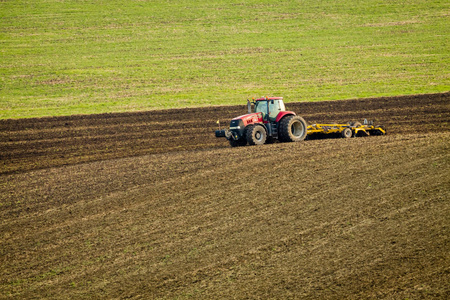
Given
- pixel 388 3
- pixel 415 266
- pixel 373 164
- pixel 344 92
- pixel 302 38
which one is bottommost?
pixel 415 266

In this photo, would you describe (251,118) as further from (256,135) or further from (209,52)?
(209,52)

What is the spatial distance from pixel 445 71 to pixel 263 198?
76.1 ft

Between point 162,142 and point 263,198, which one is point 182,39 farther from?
point 263,198

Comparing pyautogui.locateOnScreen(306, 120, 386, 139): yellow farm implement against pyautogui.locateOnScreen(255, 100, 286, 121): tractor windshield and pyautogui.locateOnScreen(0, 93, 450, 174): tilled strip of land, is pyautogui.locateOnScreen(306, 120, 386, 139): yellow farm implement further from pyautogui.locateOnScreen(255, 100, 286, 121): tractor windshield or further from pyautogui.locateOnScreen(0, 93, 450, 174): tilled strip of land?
pyautogui.locateOnScreen(0, 93, 450, 174): tilled strip of land

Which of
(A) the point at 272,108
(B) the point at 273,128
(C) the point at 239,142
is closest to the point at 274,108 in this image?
(A) the point at 272,108

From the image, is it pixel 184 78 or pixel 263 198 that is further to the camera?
pixel 184 78

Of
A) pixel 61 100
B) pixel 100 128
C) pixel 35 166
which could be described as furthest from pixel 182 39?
pixel 35 166

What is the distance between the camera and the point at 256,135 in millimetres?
17078

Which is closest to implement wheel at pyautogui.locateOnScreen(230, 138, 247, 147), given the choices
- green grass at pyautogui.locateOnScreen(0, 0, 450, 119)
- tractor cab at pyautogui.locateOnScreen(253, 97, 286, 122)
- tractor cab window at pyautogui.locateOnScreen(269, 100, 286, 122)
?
tractor cab at pyautogui.locateOnScreen(253, 97, 286, 122)

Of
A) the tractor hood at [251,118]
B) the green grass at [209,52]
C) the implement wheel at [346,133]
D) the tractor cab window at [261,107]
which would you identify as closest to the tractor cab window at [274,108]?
the tractor cab window at [261,107]

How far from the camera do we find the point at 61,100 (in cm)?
2806

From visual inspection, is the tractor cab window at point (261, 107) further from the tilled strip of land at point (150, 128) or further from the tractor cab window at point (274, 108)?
the tilled strip of land at point (150, 128)

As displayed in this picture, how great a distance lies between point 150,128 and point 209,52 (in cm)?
1563

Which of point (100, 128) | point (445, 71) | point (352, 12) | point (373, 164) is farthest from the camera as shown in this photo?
point (352, 12)
